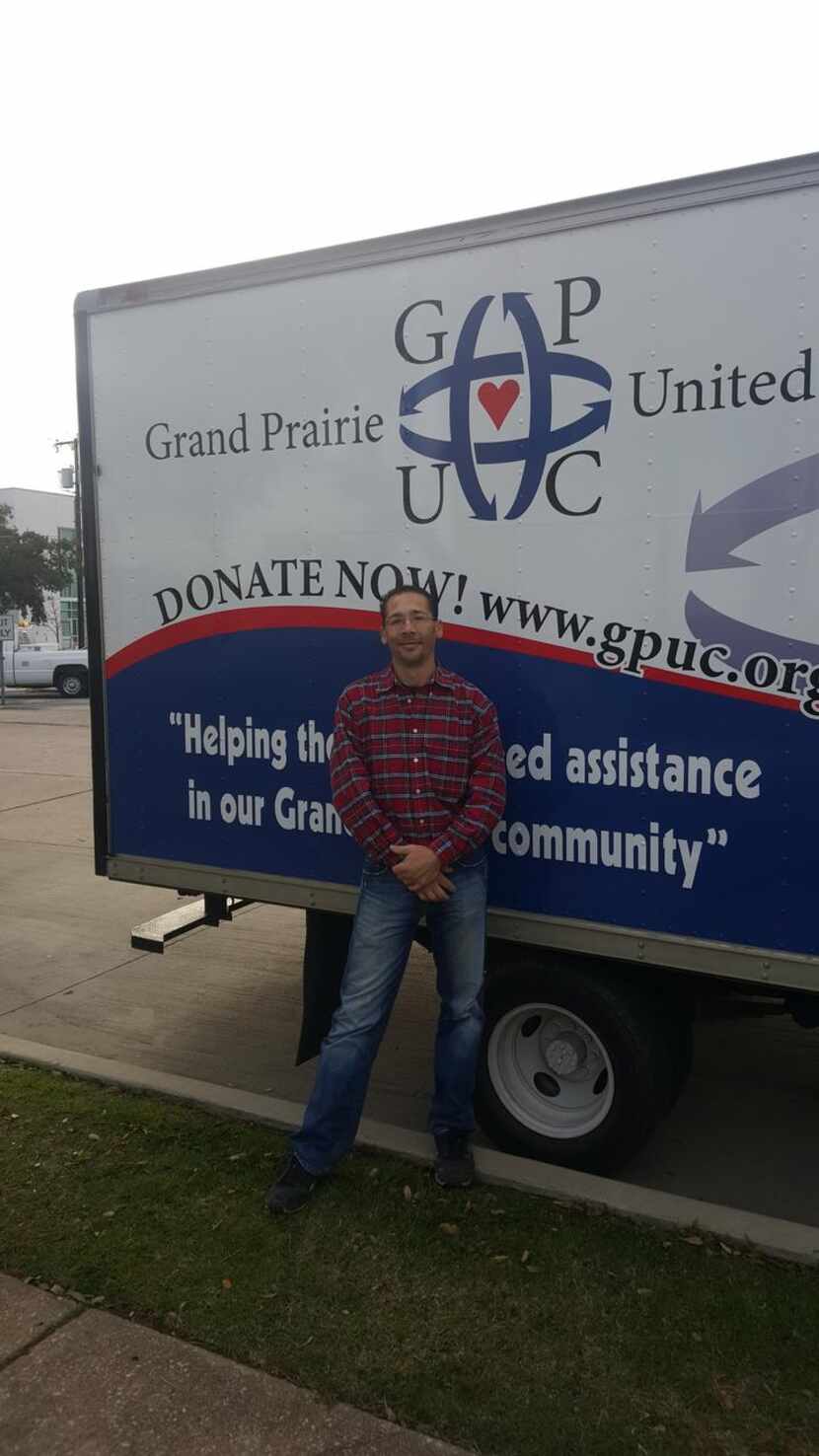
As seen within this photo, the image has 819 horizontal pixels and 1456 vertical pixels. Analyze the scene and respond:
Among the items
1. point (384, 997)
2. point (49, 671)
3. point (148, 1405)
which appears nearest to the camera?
point (148, 1405)

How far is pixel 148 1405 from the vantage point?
263 cm

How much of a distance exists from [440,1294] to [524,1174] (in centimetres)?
64

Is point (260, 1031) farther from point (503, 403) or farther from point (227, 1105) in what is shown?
point (503, 403)

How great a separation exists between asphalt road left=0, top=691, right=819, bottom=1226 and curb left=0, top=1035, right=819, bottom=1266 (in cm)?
24

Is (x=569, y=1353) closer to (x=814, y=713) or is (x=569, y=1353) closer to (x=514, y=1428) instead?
(x=514, y=1428)

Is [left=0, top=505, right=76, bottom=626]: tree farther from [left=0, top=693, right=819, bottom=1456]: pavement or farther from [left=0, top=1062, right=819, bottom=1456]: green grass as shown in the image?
[left=0, top=1062, right=819, bottom=1456]: green grass

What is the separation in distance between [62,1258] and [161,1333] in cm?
49

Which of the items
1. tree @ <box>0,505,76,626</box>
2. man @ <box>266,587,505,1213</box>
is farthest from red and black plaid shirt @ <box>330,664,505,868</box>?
tree @ <box>0,505,76,626</box>

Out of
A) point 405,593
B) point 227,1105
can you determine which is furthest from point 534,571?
point 227,1105

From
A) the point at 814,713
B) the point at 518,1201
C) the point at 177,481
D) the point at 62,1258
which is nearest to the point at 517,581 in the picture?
the point at 814,713

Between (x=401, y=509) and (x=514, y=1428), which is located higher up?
(x=401, y=509)

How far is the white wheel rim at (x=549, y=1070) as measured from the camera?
371cm

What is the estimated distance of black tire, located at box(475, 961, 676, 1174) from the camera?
3.52m

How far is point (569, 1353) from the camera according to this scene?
9.08ft
